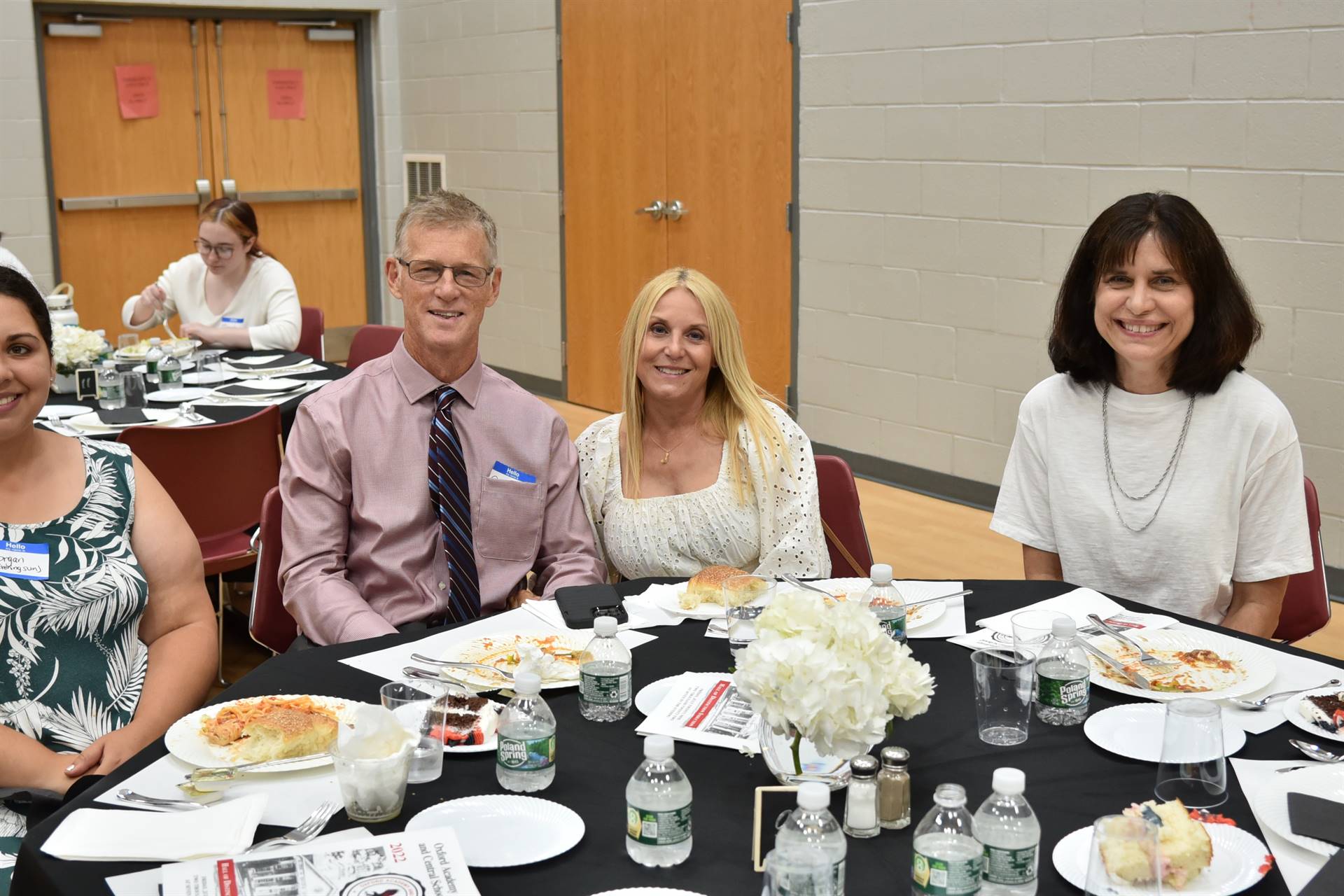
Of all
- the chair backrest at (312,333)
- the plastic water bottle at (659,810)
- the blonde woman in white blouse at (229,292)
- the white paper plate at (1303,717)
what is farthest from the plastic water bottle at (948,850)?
the chair backrest at (312,333)

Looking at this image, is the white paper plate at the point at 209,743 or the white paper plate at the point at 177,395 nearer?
the white paper plate at the point at 209,743

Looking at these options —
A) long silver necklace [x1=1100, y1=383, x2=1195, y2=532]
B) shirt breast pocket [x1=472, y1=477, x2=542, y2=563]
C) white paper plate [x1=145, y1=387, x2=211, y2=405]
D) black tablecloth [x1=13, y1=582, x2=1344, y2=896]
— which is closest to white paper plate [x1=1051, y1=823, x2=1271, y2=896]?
black tablecloth [x1=13, y1=582, x2=1344, y2=896]

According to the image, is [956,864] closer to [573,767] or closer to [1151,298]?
[573,767]

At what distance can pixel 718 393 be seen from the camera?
2.85 metres

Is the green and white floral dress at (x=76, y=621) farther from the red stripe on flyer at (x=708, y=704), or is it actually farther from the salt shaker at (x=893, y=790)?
the salt shaker at (x=893, y=790)

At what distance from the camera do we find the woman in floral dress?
A: 2.07 m

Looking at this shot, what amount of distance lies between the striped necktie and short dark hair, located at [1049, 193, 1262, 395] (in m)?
1.29

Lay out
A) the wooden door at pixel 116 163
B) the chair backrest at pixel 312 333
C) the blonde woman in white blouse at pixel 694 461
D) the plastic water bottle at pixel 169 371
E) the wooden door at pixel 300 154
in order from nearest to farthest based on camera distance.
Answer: the blonde woman in white blouse at pixel 694 461
the plastic water bottle at pixel 169 371
the chair backrest at pixel 312 333
the wooden door at pixel 116 163
the wooden door at pixel 300 154

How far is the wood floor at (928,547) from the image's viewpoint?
13.5 ft

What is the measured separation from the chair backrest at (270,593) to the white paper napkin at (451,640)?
2.07 ft

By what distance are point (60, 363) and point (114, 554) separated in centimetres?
252

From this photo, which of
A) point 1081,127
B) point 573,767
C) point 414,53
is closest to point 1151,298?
point 573,767

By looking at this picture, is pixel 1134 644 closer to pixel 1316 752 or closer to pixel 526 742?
pixel 1316 752

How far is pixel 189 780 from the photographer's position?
1.60 metres
